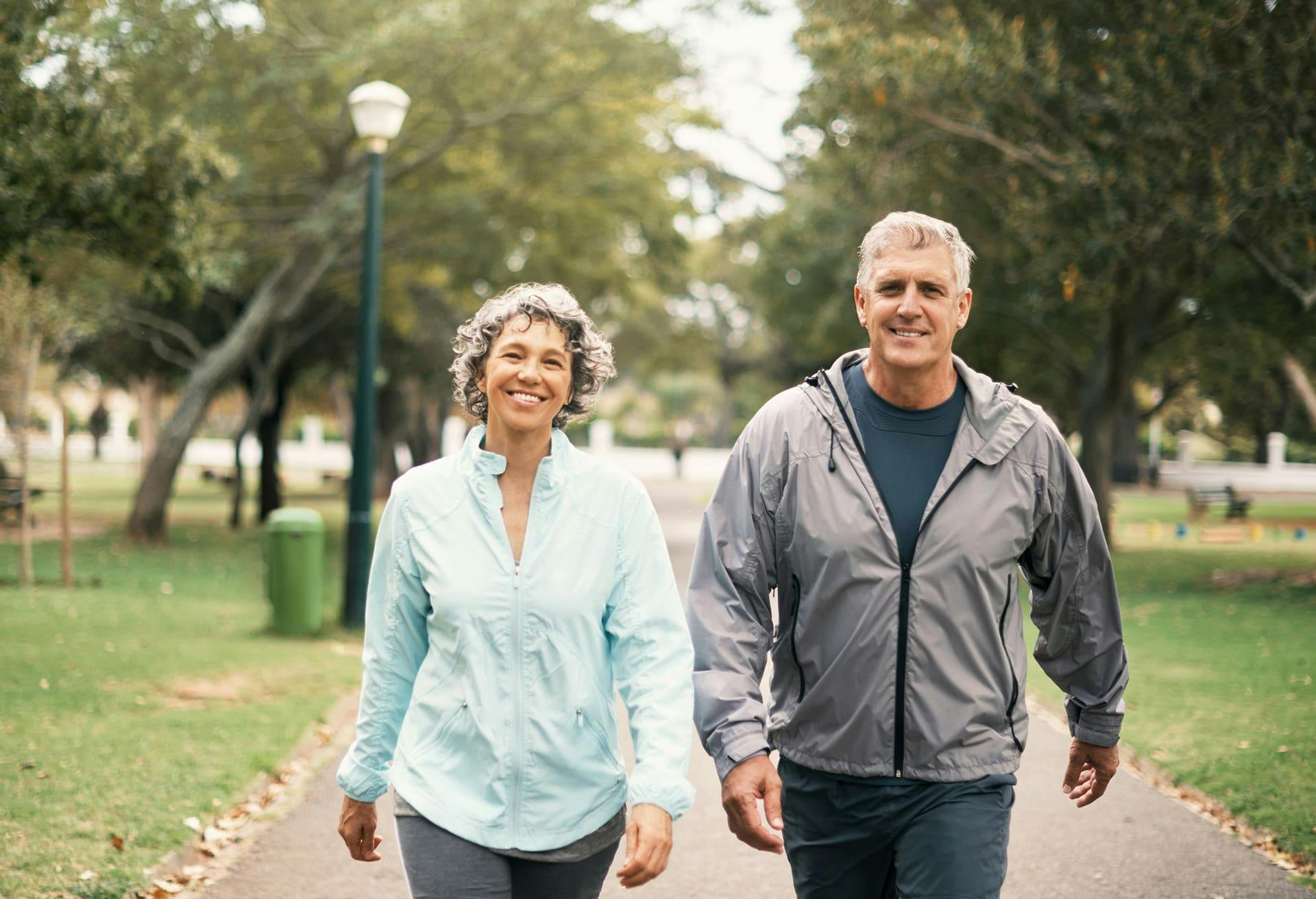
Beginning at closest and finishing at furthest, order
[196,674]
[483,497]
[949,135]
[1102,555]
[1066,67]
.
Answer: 1. [483,497]
2. [1102,555]
3. [196,674]
4. [1066,67]
5. [949,135]

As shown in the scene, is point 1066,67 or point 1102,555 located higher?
point 1066,67

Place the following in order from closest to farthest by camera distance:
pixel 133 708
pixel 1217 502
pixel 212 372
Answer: pixel 133 708
pixel 212 372
pixel 1217 502

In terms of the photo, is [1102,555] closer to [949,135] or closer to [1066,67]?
[1066,67]

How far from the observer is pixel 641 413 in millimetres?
92250

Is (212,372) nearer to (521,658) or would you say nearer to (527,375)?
(527,375)

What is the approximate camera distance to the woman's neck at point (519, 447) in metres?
2.89

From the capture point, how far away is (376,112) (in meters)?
11.2

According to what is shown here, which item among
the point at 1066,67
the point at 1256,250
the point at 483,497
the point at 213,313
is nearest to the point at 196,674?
the point at 483,497

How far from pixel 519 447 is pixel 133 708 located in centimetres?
600

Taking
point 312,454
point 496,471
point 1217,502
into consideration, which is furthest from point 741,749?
point 312,454

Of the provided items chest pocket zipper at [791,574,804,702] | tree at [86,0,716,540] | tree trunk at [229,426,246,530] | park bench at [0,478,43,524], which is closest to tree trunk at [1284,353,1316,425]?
tree at [86,0,716,540]

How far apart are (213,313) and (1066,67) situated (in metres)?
16.2

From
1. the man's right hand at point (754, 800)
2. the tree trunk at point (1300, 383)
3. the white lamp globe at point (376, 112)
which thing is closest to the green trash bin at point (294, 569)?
the white lamp globe at point (376, 112)

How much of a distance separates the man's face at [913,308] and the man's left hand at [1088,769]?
1.03m
